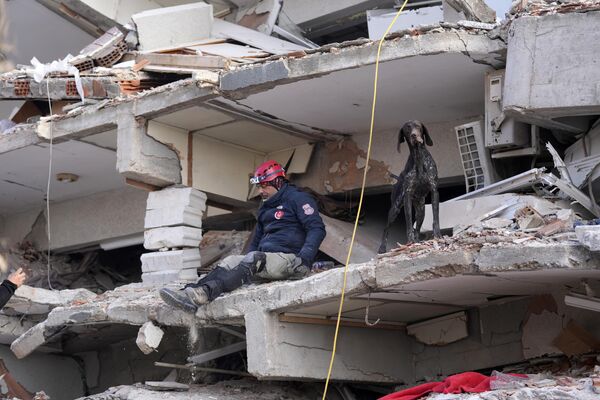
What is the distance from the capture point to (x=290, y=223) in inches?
450

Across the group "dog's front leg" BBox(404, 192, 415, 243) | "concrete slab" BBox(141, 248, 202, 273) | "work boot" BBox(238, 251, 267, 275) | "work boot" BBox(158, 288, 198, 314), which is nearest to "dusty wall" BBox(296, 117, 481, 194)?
"dog's front leg" BBox(404, 192, 415, 243)

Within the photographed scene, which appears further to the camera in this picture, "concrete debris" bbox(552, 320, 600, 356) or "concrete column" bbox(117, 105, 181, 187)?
"concrete column" bbox(117, 105, 181, 187)

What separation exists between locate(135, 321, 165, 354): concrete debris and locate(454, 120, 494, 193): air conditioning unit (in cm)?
379

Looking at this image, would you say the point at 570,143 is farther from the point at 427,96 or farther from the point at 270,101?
the point at 270,101

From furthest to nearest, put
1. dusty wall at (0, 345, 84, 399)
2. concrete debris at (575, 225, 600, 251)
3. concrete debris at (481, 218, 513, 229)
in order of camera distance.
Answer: dusty wall at (0, 345, 84, 399) < concrete debris at (481, 218, 513, 229) < concrete debris at (575, 225, 600, 251)

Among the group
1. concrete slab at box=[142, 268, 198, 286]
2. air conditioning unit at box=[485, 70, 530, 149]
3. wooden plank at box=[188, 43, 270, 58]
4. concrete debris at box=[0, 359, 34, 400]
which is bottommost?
concrete debris at box=[0, 359, 34, 400]

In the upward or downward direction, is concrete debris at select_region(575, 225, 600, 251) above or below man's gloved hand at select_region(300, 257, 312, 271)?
above

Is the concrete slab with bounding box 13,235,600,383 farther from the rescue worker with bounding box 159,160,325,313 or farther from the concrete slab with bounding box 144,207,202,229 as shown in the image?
the concrete slab with bounding box 144,207,202,229

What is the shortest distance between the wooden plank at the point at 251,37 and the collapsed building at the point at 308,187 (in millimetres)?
32

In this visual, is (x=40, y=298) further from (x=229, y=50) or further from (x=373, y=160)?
(x=373, y=160)

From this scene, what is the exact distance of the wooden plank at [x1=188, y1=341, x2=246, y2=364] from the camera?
12.2m

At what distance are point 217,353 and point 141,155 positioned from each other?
102 inches

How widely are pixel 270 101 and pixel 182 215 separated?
6.21 ft

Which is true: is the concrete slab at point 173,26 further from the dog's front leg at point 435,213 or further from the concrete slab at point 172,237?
the dog's front leg at point 435,213
